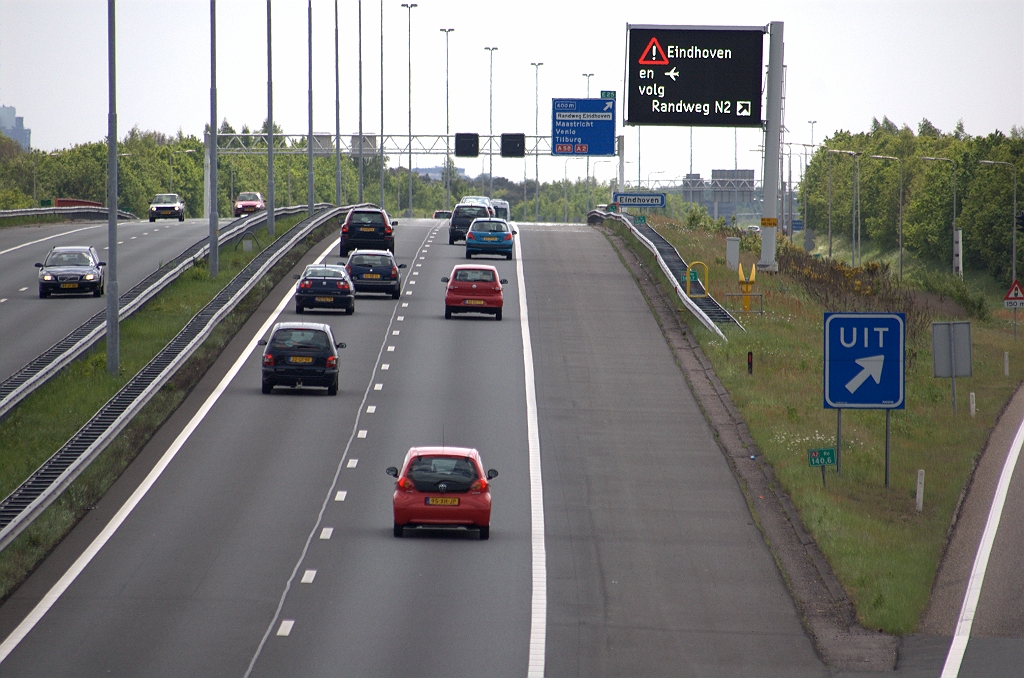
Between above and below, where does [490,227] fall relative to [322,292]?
above

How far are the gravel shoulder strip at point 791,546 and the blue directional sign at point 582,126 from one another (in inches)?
1963

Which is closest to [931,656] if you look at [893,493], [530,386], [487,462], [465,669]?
[465,669]

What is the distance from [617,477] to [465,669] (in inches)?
422

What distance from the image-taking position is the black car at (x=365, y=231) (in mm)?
55188

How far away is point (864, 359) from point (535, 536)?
6.02m

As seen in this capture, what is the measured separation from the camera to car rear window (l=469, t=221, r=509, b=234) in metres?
55.8

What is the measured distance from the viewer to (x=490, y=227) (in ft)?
183

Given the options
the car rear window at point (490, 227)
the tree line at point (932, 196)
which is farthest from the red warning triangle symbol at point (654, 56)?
the tree line at point (932, 196)

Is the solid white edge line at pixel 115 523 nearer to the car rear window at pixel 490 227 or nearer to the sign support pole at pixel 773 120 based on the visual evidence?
the sign support pole at pixel 773 120

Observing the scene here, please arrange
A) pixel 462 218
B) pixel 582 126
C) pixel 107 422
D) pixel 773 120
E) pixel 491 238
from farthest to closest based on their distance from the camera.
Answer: pixel 582 126 < pixel 462 218 < pixel 491 238 < pixel 773 120 < pixel 107 422

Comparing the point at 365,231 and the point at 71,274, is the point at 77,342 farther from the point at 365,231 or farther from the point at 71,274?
the point at 365,231

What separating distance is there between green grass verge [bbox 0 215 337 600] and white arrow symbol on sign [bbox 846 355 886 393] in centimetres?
1247

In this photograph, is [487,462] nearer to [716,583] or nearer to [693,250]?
[716,583]

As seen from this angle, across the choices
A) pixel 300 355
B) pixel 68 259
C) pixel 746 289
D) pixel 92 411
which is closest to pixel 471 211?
pixel 68 259
